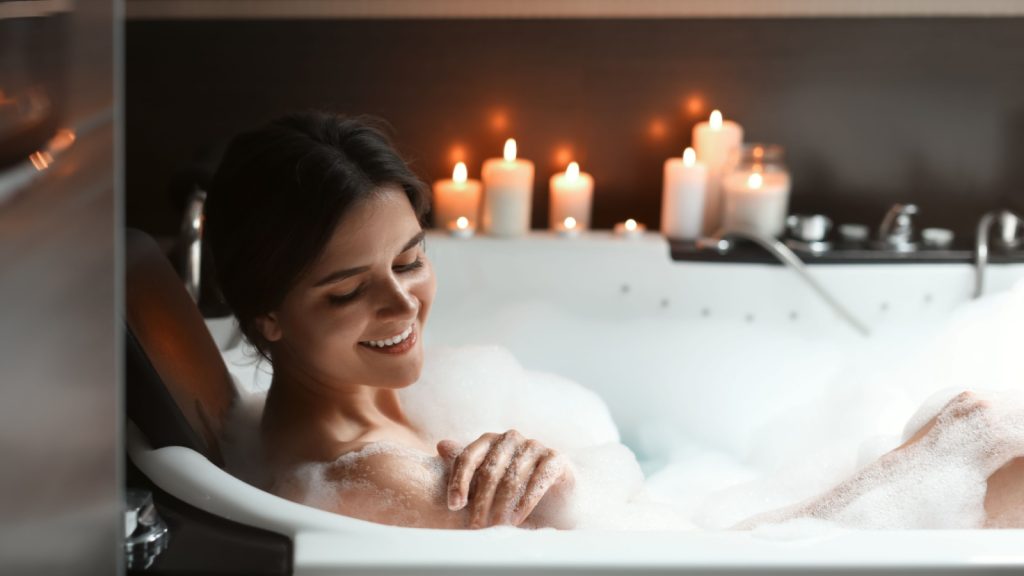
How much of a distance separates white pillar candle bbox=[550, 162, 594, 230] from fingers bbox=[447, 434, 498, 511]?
1.18 metres

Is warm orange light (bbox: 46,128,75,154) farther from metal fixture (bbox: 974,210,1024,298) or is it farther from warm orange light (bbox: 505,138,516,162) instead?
metal fixture (bbox: 974,210,1024,298)

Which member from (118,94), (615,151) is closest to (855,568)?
(118,94)

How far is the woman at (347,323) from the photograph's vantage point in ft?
3.68

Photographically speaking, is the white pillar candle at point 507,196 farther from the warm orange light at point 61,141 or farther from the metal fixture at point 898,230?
the warm orange light at point 61,141

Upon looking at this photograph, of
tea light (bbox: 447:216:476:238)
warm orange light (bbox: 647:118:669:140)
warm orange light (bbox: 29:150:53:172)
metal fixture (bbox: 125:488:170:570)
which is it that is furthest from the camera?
warm orange light (bbox: 647:118:669:140)

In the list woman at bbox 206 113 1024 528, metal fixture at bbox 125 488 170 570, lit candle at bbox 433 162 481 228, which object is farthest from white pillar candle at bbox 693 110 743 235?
metal fixture at bbox 125 488 170 570

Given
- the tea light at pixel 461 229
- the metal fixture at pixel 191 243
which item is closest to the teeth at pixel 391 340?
the metal fixture at pixel 191 243

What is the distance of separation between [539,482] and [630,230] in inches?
45.9

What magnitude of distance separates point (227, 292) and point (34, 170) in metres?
0.74

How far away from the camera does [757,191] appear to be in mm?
2287

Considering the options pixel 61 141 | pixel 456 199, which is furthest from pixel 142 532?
pixel 456 199

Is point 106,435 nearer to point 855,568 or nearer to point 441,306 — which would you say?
point 855,568

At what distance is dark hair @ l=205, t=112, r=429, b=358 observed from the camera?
1111 millimetres

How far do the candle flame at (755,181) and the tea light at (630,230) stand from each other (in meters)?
0.24
